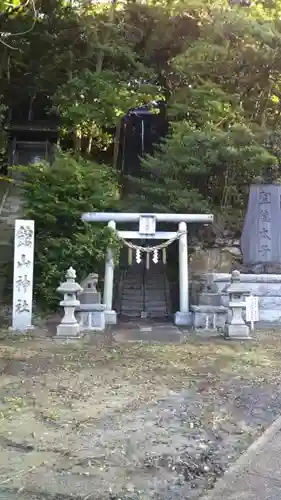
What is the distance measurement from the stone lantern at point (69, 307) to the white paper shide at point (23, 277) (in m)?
0.69

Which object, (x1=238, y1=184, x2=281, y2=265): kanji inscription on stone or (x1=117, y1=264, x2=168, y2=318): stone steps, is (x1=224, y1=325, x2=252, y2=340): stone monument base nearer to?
(x1=238, y1=184, x2=281, y2=265): kanji inscription on stone

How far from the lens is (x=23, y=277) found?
29.6 feet

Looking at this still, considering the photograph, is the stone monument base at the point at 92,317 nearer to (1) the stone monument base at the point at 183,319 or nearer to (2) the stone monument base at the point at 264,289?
(1) the stone monument base at the point at 183,319

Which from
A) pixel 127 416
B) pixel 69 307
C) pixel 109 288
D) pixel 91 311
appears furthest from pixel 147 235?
pixel 127 416

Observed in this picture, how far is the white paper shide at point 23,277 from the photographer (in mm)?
8938

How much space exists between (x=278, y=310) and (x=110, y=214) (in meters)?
3.83

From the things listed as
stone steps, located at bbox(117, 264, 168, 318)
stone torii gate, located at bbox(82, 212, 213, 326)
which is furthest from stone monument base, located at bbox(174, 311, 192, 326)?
stone steps, located at bbox(117, 264, 168, 318)

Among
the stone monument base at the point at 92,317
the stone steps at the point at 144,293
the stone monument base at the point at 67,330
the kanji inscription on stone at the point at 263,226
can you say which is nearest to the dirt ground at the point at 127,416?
the stone monument base at the point at 67,330

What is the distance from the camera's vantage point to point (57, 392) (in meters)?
5.33

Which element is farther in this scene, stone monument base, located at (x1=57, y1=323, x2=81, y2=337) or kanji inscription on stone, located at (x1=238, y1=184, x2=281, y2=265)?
kanji inscription on stone, located at (x1=238, y1=184, x2=281, y2=265)

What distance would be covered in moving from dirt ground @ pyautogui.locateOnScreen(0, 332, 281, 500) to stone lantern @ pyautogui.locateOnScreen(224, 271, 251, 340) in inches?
33.5

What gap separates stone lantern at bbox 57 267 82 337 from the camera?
27.9 feet

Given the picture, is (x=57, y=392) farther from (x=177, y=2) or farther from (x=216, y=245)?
(x=177, y=2)

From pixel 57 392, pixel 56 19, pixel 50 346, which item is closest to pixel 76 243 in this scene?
pixel 50 346
